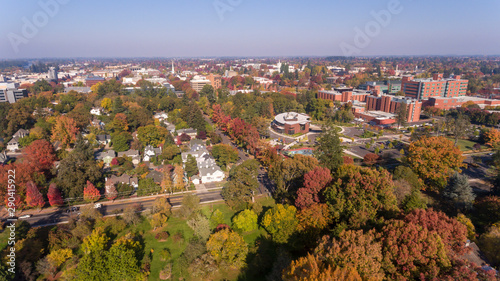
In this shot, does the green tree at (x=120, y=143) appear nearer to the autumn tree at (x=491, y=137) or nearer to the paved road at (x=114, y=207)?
the paved road at (x=114, y=207)

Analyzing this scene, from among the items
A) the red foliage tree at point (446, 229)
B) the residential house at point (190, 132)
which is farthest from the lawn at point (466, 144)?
the residential house at point (190, 132)

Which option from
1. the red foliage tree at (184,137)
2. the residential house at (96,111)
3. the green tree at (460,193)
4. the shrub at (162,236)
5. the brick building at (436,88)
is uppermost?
the brick building at (436,88)

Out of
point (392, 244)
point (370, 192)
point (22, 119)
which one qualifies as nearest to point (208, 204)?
point (370, 192)

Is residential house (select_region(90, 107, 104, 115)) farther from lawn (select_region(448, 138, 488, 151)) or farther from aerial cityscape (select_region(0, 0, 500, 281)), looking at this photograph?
lawn (select_region(448, 138, 488, 151))

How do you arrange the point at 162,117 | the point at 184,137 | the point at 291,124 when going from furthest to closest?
the point at 162,117 → the point at 291,124 → the point at 184,137

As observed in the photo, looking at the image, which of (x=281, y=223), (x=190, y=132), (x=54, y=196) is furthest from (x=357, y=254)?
(x=190, y=132)

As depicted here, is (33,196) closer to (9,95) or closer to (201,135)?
(201,135)
